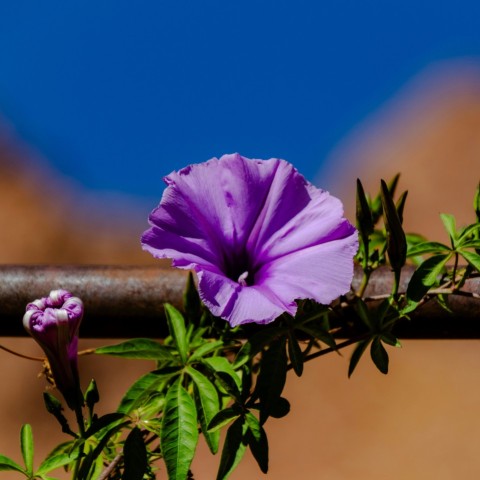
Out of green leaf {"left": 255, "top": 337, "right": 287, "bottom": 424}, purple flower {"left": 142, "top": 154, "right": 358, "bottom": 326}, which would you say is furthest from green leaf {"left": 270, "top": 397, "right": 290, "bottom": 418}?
purple flower {"left": 142, "top": 154, "right": 358, "bottom": 326}

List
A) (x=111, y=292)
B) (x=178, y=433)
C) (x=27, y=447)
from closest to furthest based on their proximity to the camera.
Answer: (x=178, y=433) → (x=27, y=447) → (x=111, y=292)

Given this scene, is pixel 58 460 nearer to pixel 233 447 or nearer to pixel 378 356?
pixel 233 447

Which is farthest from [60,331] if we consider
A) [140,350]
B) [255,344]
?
[255,344]

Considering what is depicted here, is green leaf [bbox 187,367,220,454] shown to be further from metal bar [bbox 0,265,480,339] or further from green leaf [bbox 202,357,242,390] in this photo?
metal bar [bbox 0,265,480,339]

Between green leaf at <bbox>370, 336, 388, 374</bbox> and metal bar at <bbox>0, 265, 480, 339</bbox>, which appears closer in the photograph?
green leaf at <bbox>370, 336, 388, 374</bbox>

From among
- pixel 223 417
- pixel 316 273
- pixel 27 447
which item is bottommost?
pixel 27 447

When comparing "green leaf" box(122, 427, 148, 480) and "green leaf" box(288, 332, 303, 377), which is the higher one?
"green leaf" box(288, 332, 303, 377)

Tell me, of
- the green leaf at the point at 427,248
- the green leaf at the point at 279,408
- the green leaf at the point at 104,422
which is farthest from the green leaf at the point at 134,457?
the green leaf at the point at 427,248
